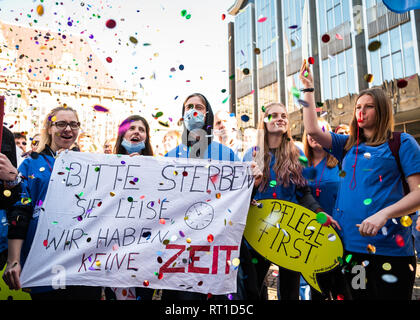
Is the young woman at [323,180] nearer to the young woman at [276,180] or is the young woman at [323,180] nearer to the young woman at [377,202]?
the young woman at [276,180]

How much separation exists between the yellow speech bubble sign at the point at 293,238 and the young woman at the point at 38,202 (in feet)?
4.55

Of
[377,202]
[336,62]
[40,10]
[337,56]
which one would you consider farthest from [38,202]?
[337,56]

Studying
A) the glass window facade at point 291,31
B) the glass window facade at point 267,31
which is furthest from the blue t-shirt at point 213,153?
the glass window facade at point 267,31

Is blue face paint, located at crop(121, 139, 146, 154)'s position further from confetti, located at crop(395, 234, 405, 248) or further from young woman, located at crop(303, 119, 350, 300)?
confetti, located at crop(395, 234, 405, 248)

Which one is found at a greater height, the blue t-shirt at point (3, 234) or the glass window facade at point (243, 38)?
the glass window facade at point (243, 38)

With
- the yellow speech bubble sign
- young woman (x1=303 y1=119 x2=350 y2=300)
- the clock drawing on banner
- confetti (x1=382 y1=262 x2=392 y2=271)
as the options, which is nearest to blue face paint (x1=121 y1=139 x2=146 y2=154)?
the clock drawing on banner

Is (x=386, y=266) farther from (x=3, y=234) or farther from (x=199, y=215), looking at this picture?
(x=3, y=234)

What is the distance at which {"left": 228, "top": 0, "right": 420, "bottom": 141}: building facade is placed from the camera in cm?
1395

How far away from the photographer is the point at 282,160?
Result: 2.97m

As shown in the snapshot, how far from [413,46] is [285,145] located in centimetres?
1419

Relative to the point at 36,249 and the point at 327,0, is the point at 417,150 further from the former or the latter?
the point at 327,0

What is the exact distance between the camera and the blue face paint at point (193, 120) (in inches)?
121

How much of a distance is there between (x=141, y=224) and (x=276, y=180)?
1222 mm
